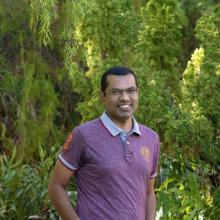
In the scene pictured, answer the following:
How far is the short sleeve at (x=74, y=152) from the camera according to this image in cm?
170

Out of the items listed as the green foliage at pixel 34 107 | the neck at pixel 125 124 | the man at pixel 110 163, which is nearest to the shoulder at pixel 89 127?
the man at pixel 110 163

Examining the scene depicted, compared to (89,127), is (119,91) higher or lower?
higher

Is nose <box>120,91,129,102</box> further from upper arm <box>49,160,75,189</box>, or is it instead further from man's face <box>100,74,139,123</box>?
upper arm <box>49,160,75,189</box>

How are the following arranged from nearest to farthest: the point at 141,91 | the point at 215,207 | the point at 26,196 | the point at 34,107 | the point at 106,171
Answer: the point at 106,171 < the point at 215,207 < the point at 141,91 < the point at 26,196 < the point at 34,107

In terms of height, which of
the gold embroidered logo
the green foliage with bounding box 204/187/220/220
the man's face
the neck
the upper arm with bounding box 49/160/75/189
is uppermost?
the man's face

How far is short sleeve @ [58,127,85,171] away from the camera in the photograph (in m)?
1.70

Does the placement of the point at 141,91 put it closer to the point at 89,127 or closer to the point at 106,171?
the point at 89,127

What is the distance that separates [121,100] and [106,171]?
0.39 meters

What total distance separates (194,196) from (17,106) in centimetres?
327

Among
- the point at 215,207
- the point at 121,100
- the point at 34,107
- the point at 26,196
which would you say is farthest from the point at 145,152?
the point at 34,107

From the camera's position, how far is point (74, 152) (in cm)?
170

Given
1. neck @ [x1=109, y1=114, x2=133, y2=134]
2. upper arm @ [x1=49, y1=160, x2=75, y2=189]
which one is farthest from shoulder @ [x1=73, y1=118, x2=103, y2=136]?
upper arm @ [x1=49, y1=160, x2=75, y2=189]

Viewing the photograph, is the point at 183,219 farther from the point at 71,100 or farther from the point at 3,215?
the point at 71,100

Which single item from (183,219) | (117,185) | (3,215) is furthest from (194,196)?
(3,215)
